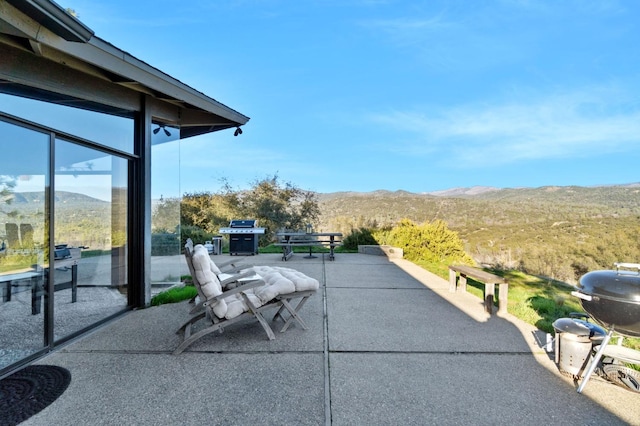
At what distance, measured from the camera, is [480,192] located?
37438 mm

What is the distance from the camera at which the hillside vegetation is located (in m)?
12.4

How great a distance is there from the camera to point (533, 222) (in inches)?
805

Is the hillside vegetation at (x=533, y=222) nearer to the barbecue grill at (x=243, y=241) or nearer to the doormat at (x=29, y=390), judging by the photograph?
the barbecue grill at (x=243, y=241)

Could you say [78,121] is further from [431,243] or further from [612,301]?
[431,243]

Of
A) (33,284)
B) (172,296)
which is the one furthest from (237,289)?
(172,296)

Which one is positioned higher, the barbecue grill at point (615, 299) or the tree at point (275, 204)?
the tree at point (275, 204)

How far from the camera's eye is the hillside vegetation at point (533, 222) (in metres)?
12.4

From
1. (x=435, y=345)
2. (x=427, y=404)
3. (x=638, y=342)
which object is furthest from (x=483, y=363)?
(x=638, y=342)

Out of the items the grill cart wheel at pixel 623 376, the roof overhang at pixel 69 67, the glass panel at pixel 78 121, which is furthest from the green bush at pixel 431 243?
the glass panel at pixel 78 121

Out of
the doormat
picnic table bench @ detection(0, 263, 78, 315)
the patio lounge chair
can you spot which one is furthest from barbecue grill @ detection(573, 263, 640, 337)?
picnic table bench @ detection(0, 263, 78, 315)

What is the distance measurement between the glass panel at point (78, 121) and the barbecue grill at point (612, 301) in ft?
15.8

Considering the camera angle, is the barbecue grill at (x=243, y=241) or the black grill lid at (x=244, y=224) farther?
the black grill lid at (x=244, y=224)

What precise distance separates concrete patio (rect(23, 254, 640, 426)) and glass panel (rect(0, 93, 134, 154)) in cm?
217

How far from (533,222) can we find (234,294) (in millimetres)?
21788
